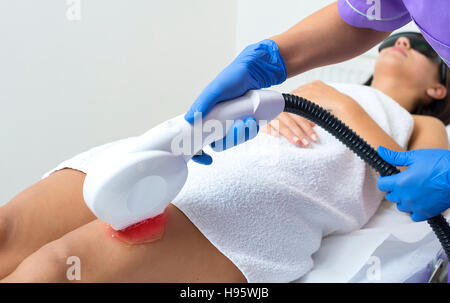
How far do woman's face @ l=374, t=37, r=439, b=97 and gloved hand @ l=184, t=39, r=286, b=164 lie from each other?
728mm

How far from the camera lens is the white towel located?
1020mm

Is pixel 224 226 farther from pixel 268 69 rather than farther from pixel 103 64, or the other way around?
pixel 103 64

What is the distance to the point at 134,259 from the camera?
2.94 feet

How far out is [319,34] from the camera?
110cm

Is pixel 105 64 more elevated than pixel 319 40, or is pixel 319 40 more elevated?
pixel 319 40

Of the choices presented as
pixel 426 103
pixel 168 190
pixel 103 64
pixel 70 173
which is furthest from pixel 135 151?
pixel 103 64

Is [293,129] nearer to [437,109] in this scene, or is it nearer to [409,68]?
[409,68]

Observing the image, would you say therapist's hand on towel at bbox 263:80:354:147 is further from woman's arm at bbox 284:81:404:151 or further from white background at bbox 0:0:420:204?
white background at bbox 0:0:420:204

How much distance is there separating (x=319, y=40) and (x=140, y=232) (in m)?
0.59

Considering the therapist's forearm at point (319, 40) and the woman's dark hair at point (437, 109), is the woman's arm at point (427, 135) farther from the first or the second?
the therapist's forearm at point (319, 40)

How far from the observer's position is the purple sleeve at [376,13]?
1.01 metres

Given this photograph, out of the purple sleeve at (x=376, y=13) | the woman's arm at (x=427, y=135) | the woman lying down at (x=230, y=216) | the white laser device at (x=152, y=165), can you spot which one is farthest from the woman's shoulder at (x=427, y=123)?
the white laser device at (x=152, y=165)

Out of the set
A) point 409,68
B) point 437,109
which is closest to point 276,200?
point 409,68

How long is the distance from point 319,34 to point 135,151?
543 mm
